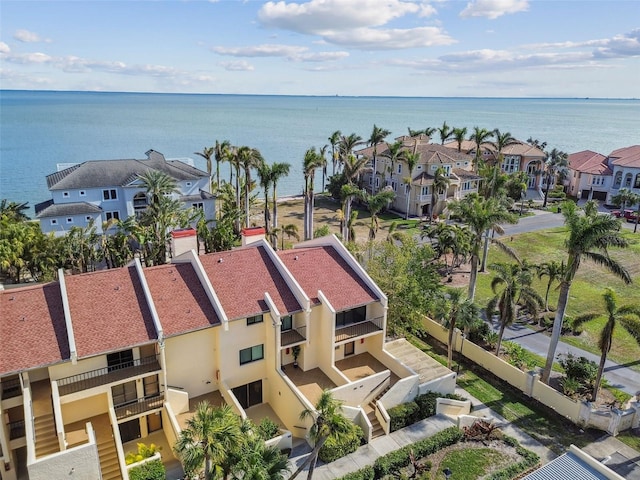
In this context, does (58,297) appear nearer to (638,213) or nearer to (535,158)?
(638,213)

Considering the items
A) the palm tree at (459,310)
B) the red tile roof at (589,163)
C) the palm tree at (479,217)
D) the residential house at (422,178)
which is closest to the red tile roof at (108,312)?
the palm tree at (459,310)

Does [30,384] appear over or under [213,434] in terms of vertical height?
under

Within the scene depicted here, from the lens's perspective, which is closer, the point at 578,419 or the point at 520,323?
the point at 578,419

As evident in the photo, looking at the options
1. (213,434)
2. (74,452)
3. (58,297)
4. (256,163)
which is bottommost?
(74,452)

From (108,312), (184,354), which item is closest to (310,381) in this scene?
(184,354)

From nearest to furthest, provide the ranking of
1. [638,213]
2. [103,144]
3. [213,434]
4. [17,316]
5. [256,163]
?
[213,434]
[17,316]
[256,163]
[638,213]
[103,144]

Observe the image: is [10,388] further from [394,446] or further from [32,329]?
[394,446]

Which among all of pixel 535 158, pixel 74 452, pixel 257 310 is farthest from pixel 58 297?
pixel 535 158

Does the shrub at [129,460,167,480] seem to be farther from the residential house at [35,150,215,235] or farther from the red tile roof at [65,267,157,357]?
the residential house at [35,150,215,235]
